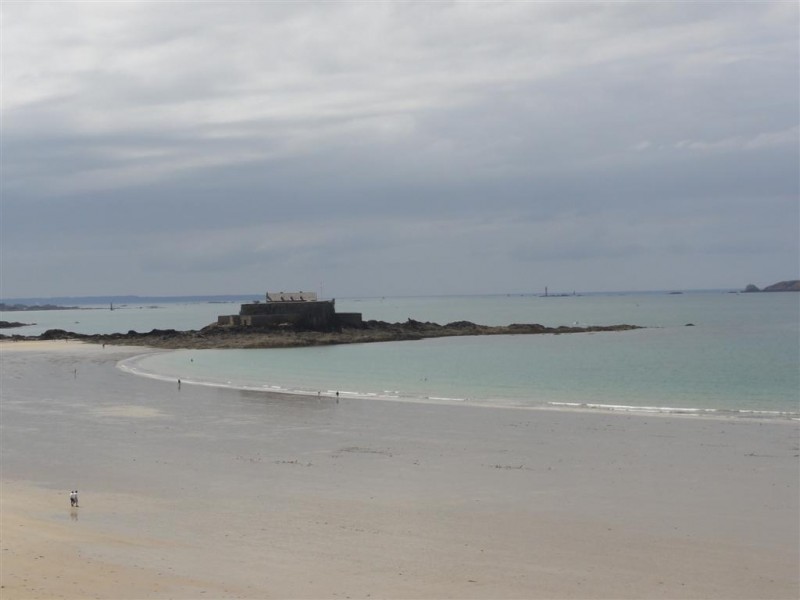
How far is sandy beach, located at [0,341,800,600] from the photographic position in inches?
424

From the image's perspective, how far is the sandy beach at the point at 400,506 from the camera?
35.4ft

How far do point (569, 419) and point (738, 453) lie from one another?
6775mm

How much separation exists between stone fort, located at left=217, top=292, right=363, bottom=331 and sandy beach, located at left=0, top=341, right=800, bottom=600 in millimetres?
46830

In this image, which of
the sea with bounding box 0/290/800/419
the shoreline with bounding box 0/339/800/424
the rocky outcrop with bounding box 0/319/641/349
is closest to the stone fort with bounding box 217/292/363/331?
the rocky outcrop with bounding box 0/319/641/349

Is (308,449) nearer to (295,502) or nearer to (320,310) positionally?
(295,502)

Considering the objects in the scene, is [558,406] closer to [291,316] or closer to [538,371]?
[538,371]

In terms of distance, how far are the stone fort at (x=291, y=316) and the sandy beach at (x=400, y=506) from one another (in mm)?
46830

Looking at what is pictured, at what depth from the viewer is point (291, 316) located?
246 ft

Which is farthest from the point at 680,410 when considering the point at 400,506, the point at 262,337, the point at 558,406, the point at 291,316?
the point at 291,316

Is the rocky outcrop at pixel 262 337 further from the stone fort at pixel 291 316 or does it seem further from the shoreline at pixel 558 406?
the shoreline at pixel 558 406

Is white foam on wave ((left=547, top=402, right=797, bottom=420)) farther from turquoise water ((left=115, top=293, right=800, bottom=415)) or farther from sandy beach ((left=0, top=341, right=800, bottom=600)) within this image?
sandy beach ((left=0, top=341, right=800, bottom=600))

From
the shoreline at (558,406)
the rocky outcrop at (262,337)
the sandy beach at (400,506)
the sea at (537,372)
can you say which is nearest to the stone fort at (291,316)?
the rocky outcrop at (262,337)

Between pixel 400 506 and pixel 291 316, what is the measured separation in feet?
200

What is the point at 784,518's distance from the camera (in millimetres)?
13867
